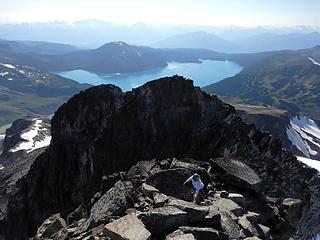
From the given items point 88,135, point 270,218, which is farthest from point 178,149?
Result: point 270,218

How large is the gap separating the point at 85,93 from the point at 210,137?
1129 inches

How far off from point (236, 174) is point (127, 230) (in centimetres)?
1540

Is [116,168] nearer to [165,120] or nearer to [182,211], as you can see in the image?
[165,120]

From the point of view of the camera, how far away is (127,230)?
19875mm

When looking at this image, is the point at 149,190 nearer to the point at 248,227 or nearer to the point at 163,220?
the point at 163,220

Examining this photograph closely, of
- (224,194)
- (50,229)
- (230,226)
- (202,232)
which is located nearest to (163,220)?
(202,232)

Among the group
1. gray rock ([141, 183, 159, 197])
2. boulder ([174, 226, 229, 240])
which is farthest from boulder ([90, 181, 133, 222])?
boulder ([174, 226, 229, 240])

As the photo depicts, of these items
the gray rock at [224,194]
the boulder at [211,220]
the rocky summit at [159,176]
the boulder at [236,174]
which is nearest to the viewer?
the boulder at [211,220]

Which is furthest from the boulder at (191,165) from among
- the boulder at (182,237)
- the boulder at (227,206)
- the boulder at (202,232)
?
the boulder at (182,237)

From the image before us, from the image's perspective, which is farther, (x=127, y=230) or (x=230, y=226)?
(x=230, y=226)

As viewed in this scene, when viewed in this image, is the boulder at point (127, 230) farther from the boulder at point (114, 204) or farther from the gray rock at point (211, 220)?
the gray rock at point (211, 220)

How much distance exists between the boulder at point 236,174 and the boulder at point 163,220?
1158 centimetres

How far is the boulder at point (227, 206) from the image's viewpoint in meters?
25.9

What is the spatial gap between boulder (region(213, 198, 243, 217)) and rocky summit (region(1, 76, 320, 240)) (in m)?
0.07
